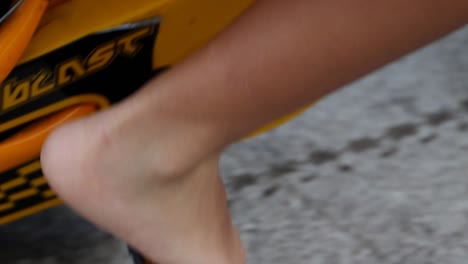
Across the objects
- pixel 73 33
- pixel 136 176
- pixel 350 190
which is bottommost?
pixel 350 190

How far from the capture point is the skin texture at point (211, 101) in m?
Answer: 0.58

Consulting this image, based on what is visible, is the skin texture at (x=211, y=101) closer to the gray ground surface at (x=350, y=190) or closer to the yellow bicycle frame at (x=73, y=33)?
the yellow bicycle frame at (x=73, y=33)

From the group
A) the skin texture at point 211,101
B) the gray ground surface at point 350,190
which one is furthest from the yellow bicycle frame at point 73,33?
the gray ground surface at point 350,190

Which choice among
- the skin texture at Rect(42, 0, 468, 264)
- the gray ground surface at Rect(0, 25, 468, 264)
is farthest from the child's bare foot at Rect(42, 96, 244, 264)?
the gray ground surface at Rect(0, 25, 468, 264)

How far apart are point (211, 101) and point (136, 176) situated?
11cm

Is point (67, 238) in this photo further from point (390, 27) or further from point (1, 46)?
point (390, 27)

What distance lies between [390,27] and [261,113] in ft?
0.45

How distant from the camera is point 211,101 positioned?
612mm

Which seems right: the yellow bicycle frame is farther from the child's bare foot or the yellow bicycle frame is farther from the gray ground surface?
the gray ground surface

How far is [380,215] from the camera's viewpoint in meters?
0.96

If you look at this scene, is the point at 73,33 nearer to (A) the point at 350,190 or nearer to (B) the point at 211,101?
(B) the point at 211,101

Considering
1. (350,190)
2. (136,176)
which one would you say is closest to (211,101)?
(136,176)

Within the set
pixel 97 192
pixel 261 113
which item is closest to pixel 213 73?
pixel 261 113

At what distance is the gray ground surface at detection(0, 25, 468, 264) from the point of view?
0.93 meters
